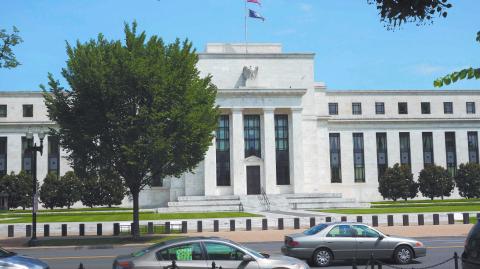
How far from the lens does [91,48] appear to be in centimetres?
3084

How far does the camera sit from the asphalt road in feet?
63.3

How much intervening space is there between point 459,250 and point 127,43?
2006 cm

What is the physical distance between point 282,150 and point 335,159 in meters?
11.3

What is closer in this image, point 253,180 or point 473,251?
point 473,251

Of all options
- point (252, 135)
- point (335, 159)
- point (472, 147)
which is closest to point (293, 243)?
point (252, 135)

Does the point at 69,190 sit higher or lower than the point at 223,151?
lower

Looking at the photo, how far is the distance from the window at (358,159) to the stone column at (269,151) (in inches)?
596

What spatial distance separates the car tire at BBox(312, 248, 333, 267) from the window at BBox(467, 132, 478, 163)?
66892mm

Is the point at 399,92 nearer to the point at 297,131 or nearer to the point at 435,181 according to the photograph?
the point at 435,181

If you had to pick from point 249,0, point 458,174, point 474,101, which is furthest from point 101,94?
point 474,101


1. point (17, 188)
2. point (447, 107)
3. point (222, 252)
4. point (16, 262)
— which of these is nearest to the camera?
point (222, 252)

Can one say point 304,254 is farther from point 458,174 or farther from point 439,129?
point 439,129

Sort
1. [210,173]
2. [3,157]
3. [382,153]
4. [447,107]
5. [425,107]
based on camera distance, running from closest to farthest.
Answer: [210,173] → [3,157] → [382,153] → [425,107] → [447,107]

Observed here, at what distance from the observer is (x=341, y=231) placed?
62.8 feet
